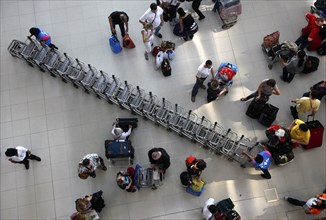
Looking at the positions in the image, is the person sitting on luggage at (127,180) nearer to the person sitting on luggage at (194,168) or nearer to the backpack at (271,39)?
the person sitting on luggage at (194,168)

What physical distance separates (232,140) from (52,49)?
6.18 meters

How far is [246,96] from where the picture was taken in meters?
10.8

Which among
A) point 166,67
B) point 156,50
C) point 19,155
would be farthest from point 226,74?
point 19,155

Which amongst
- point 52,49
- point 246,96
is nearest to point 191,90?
point 246,96

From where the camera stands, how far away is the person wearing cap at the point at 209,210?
848cm

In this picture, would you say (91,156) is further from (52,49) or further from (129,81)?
(52,49)

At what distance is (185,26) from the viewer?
36.4 feet

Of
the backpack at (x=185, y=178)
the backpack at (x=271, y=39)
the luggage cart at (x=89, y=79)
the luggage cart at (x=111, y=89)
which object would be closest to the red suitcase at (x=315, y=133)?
the backpack at (x=271, y=39)

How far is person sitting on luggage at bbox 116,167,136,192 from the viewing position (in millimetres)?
8875

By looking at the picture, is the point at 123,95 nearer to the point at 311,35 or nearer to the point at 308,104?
the point at 308,104

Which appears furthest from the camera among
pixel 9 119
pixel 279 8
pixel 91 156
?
pixel 279 8

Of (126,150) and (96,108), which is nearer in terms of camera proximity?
(126,150)

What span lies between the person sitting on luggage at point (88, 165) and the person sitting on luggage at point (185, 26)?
4882mm

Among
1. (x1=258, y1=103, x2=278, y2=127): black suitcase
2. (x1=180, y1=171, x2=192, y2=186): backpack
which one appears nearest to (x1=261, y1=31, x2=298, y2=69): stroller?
(x1=258, y1=103, x2=278, y2=127): black suitcase
